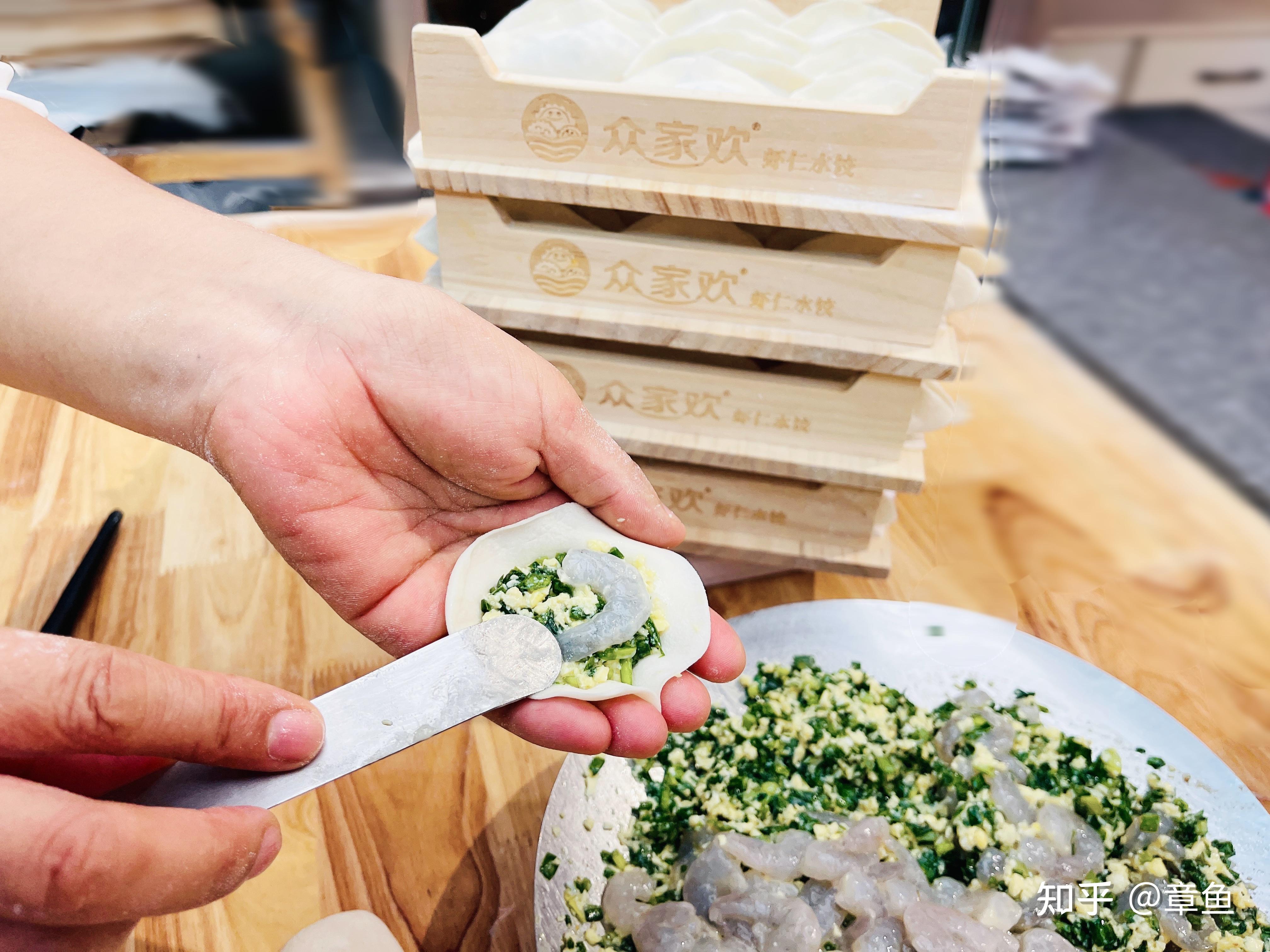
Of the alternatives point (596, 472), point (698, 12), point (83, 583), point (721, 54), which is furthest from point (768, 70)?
point (83, 583)

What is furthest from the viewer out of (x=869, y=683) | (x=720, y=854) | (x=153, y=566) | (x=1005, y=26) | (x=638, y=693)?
(x=153, y=566)

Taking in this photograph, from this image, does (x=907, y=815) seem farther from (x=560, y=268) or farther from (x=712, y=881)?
(x=560, y=268)

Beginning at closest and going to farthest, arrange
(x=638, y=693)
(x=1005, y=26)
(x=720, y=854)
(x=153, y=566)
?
(x=1005, y=26)
(x=638, y=693)
(x=720, y=854)
(x=153, y=566)

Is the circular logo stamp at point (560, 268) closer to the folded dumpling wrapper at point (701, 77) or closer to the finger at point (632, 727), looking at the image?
the folded dumpling wrapper at point (701, 77)

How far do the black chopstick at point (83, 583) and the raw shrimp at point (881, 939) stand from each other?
1028mm

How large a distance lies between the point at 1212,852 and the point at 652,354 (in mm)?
883

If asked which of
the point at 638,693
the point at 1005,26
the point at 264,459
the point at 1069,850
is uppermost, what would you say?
the point at 1005,26

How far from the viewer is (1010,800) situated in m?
0.97

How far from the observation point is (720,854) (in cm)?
91

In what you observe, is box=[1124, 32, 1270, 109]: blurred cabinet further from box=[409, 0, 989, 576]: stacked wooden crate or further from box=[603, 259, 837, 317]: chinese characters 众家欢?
box=[603, 259, 837, 317]: chinese characters 众家欢

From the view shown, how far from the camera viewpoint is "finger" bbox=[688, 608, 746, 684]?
869 mm

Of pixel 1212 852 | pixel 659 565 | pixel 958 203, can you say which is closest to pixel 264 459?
pixel 659 565

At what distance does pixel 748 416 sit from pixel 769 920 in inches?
23.9

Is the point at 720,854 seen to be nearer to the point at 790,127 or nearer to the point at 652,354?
the point at 652,354
